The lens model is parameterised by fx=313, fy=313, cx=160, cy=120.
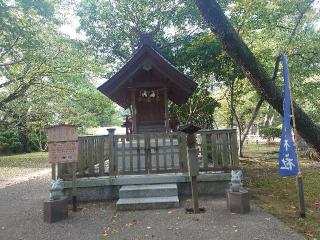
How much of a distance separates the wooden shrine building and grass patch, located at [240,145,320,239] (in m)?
4.24

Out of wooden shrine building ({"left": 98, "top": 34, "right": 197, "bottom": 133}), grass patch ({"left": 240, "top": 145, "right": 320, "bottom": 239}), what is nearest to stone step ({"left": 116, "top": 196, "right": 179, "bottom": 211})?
grass patch ({"left": 240, "top": 145, "right": 320, "bottom": 239})

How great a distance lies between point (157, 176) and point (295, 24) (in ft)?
47.3

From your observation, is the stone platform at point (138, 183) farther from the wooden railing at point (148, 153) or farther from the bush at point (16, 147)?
the bush at point (16, 147)

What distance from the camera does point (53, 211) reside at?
290 inches

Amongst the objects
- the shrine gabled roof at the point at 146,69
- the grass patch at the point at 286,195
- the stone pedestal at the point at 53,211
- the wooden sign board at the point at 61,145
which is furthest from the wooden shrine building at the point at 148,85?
the stone pedestal at the point at 53,211

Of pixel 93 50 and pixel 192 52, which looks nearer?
pixel 192 52

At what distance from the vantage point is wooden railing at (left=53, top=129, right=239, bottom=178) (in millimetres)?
9344

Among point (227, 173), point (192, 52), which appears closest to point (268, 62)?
point (192, 52)

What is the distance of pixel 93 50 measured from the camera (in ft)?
78.5

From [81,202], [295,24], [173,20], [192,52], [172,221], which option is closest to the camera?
[172,221]

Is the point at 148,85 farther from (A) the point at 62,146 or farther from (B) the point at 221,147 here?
(A) the point at 62,146

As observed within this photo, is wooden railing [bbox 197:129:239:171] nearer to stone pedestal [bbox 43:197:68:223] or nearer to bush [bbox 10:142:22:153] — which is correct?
stone pedestal [bbox 43:197:68:223]

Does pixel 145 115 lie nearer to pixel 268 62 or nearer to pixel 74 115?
pixel 268 62

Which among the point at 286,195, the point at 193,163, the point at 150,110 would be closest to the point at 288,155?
the point at 193,163
